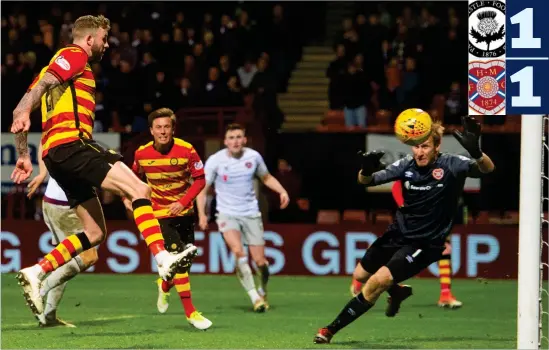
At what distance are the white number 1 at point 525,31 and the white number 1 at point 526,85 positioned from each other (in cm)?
13

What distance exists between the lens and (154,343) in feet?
28.7

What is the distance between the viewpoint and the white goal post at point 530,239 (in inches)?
268

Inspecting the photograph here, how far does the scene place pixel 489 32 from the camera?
6.86m

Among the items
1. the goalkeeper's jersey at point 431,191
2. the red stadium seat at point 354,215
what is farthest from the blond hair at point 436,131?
the red stadium seat at point 354,215

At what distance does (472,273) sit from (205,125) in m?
4.60

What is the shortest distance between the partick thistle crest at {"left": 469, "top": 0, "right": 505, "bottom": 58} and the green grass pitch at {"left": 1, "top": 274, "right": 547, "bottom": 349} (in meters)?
2.75

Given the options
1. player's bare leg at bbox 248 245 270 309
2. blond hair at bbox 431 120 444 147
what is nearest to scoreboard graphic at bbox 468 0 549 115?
blond hair at bbox 431 120 444 147

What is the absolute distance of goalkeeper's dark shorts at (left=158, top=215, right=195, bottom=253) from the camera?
1013 centimetres

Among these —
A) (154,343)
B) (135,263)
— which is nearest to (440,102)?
(135,263)

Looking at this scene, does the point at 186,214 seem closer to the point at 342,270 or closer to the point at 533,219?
the point at 533,219

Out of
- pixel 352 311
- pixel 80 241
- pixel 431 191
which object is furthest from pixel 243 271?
pixel 80 241

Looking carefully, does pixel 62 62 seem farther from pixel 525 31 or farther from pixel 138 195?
pixel 525 31

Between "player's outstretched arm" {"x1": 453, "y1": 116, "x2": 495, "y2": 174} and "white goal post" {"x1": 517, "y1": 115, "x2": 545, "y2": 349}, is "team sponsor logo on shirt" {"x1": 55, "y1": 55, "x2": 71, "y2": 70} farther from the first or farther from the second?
"white goal post" {"x1": 517, "y1": 115, "x2": 545, "y2": 349}

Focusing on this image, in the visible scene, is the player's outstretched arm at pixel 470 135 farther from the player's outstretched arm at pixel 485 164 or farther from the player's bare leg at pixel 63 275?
the player's bare leg at pixel 63 275
